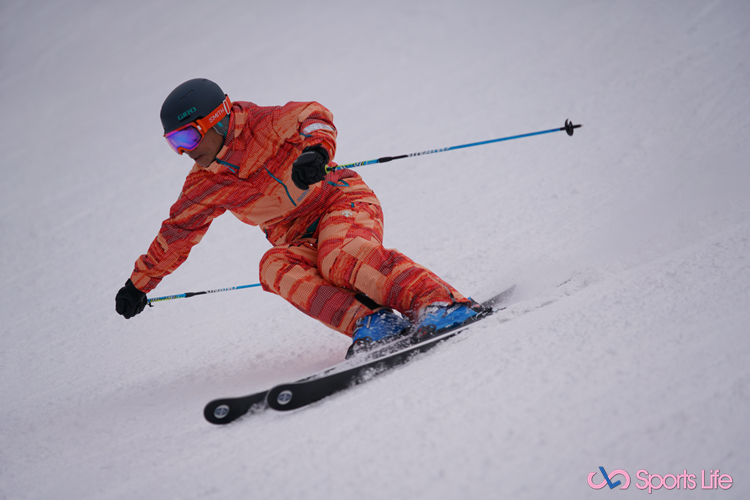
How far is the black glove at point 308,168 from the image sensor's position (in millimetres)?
1840

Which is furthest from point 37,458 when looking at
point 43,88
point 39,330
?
point 43,88

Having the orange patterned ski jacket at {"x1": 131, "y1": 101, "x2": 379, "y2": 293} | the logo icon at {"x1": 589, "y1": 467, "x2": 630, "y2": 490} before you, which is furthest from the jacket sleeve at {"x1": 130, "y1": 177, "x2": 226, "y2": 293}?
the logo icon at {"x1": 589, "y1": 467, "x2": 630, "y2": 490}

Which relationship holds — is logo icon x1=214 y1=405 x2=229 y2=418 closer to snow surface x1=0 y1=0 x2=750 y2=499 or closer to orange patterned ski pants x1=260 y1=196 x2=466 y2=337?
snow surface x1=0 y1=0 x2=750 y2=499

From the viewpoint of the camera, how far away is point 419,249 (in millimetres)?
3629

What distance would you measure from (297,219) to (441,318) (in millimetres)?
810

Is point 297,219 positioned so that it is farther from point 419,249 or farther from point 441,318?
point 419,249

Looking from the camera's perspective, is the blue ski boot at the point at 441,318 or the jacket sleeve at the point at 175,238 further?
the jacket sleeve at the point at 175,238

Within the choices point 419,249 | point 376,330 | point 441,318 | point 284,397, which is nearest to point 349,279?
point 376,330

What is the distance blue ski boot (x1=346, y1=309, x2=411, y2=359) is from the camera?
183cm

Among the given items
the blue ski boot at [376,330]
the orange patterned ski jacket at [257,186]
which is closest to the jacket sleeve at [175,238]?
the orange patterned ski jacket at [257,186]

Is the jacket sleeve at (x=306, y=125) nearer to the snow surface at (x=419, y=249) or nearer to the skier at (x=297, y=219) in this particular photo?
the skier at (x=297, y=219)

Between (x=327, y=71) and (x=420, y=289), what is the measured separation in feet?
22.1

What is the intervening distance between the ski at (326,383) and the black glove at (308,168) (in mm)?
641

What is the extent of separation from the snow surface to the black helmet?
1076 millimetres
